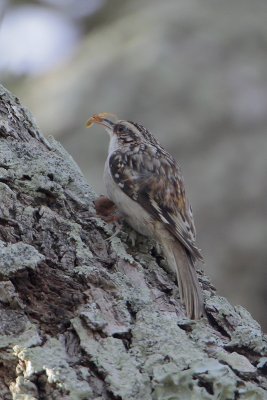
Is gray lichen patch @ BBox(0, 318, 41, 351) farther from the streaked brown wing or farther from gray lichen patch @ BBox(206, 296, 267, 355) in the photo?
the streaked brown wing

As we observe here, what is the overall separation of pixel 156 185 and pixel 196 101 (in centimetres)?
129

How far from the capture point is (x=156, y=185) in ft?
9.73

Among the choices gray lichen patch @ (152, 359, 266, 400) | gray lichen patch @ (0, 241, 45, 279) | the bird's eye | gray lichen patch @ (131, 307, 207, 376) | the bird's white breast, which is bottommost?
gray lichen patch @ (152, 359, 266, 400)

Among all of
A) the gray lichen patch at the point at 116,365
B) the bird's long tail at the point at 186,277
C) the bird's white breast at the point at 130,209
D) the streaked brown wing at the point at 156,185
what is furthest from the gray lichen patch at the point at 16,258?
the streaked brown wing at the point at 156,185

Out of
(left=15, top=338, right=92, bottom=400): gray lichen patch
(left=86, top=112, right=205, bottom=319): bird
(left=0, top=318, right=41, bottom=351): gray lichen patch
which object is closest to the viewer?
(left=15, top=338, right=92, bottom=400): gray lichen patch

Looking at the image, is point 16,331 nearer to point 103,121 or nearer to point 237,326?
point 237,326

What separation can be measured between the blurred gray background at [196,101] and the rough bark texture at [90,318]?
54.0 inches

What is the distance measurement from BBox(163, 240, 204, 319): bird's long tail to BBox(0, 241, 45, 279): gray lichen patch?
1.07 feet

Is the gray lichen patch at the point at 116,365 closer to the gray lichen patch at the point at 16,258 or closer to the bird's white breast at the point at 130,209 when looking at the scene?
the gray lichen patch at the point at 16,258

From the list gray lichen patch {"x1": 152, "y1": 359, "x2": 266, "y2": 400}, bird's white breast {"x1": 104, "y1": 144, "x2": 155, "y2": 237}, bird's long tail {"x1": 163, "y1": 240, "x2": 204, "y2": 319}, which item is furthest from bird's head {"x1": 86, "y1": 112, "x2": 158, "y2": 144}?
gray lichen patch {"x1": 152, "y1": 359, "x2": 266, "y2": 400}

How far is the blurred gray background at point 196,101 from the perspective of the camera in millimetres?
3795

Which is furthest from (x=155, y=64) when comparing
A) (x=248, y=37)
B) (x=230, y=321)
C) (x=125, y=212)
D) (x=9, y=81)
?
(x=230, y=321)

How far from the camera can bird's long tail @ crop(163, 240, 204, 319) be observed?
2.14 meters

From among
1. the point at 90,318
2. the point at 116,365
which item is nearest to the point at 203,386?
the point at 116,365
